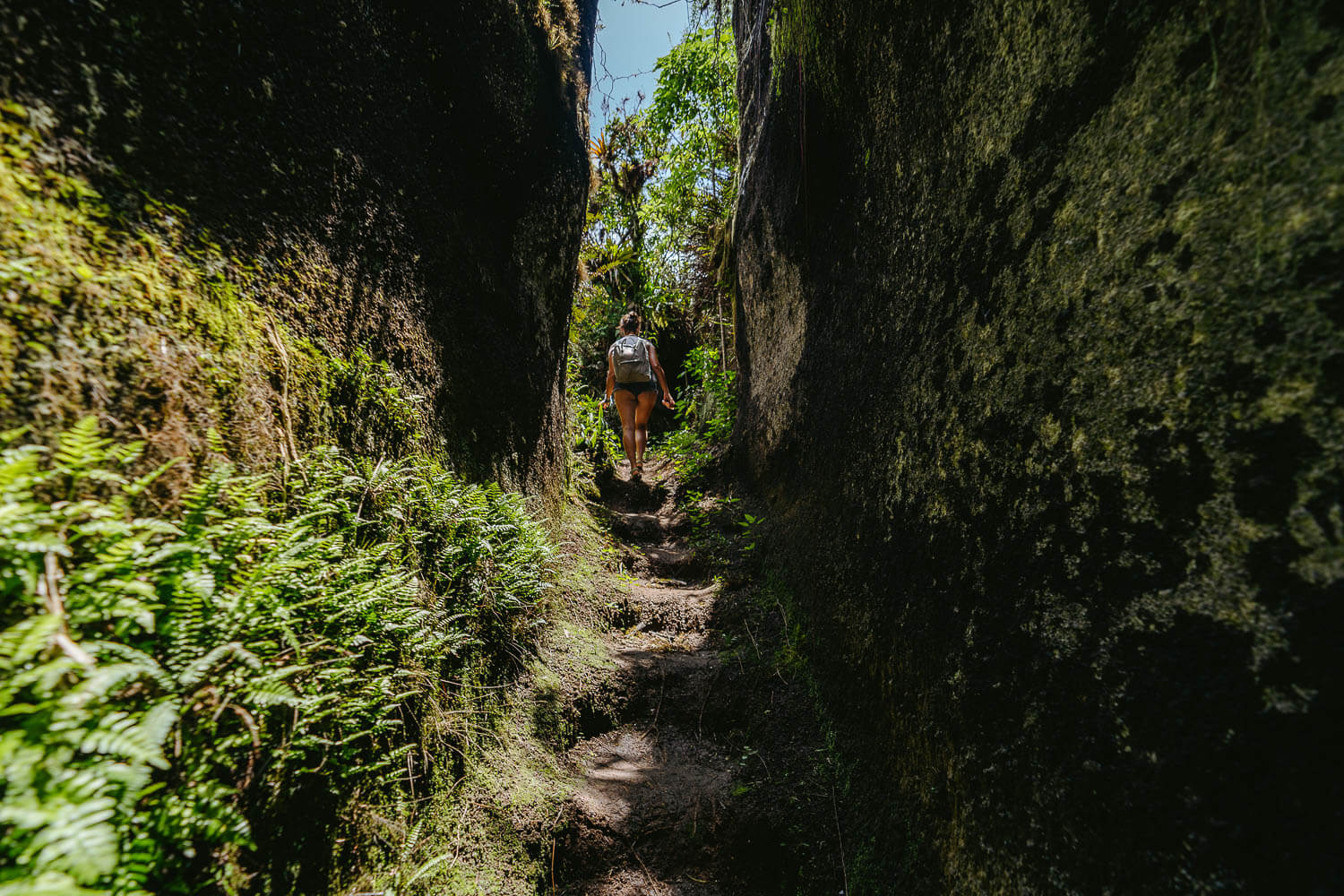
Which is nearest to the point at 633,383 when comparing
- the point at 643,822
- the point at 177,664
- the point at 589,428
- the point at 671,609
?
the point at 589,428

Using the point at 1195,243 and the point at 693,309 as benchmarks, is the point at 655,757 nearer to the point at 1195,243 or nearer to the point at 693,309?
the point at 1195,243

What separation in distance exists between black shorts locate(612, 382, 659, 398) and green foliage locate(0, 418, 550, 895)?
527cm

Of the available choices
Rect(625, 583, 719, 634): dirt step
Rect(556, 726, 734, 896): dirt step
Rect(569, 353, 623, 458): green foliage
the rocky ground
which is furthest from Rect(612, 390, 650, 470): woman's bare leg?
Rect(556, 726, 734, 896): dirt step

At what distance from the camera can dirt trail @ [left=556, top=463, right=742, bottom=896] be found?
222 cm

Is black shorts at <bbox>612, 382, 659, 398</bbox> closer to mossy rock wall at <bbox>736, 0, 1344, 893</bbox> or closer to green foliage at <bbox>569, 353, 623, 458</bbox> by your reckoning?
green foliage at <bbox>569, 353, 623, 458</bbox>

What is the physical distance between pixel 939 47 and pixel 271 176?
8.56 ft

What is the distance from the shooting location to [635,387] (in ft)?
23.2

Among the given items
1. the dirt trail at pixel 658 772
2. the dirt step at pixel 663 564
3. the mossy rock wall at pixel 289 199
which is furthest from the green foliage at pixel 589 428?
the dirt trail at pixel 658 772

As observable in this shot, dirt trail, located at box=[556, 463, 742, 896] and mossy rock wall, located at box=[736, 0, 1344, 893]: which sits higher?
mossy rock wall, located at box=[736, 0, 1344, 893]

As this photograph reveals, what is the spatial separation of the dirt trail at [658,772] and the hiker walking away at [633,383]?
3.27 m

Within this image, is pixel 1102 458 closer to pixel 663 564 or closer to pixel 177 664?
pixel 177 664

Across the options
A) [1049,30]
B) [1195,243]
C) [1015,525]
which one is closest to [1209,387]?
[1195,243]

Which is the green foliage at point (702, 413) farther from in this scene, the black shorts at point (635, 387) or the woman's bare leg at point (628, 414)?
the black shorts at point (635, 387)

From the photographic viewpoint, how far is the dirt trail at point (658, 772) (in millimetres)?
2225
